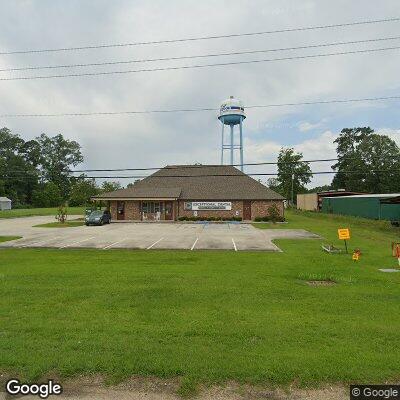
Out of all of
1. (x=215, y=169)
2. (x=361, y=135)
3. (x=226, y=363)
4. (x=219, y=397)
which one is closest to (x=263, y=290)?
(x=226, y=363)

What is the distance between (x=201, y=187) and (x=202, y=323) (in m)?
42.7

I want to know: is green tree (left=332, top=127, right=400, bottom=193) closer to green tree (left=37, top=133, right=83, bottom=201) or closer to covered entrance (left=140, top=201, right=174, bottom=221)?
covered entrance (left=140, top=201, right=174, bottom=221)

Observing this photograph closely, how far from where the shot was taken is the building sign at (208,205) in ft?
153

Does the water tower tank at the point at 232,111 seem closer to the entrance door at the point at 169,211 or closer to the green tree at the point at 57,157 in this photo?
the entrance door at the point at 169,211

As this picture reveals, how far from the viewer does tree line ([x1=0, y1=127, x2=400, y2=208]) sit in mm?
81375

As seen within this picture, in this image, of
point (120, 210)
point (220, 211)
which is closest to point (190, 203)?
point (220, 211)

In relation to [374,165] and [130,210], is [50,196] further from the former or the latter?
[374,165]

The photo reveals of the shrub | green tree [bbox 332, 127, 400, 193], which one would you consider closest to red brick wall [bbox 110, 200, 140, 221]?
the shrub

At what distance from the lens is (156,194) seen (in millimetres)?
46375

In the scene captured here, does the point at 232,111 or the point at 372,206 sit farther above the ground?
the point at 232,111

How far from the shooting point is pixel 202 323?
23.3ft

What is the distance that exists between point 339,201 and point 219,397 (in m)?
55.0

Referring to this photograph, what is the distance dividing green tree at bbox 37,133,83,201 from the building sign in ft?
206

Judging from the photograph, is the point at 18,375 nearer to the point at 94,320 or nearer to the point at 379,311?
the point at 94,320
